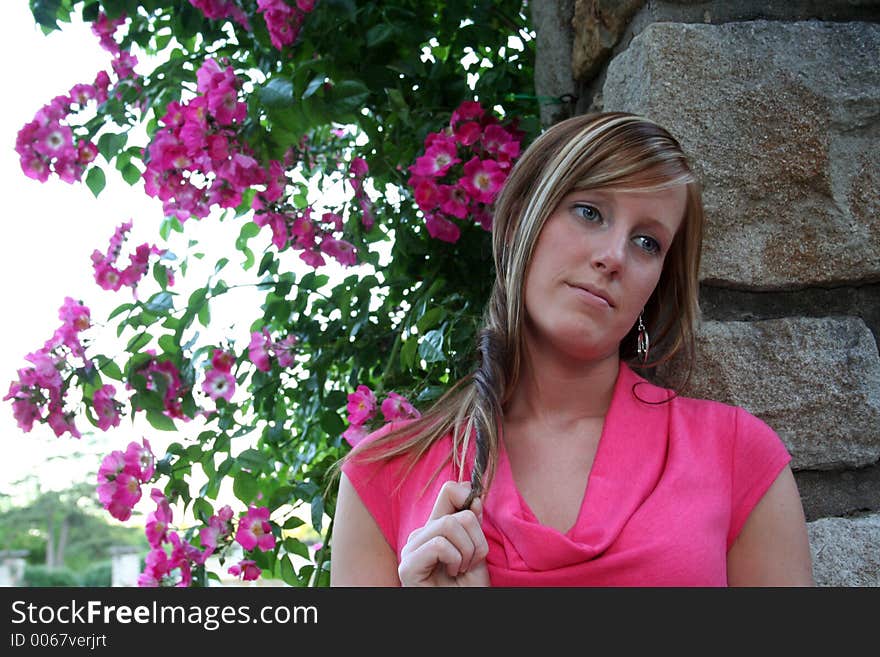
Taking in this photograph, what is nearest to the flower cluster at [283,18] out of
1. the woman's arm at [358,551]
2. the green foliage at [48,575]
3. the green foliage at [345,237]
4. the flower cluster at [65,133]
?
the green foliage at [345,237]

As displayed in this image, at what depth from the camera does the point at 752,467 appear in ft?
3.75

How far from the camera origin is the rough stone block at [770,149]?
1.22 meters

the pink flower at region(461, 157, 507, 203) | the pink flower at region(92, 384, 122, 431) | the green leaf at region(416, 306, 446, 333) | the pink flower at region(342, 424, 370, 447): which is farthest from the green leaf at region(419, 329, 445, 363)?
the pink flower at region(92, 384, 122, 431)

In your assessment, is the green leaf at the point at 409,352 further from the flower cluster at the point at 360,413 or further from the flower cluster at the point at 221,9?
the flower cluster at the point at 221,9

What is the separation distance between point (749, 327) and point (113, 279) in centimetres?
109

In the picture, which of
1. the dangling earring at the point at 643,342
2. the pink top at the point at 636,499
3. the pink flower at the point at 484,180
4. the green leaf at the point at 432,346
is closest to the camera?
the pink top at the point at 636,499

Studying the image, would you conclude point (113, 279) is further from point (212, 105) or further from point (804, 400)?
point (804, 400)

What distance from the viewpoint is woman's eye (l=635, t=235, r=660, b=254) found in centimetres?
117

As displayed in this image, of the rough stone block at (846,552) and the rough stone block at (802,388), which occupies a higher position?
the rough stone block at (802,388)

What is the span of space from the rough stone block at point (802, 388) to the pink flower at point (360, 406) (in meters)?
0.50

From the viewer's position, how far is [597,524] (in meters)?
1.08

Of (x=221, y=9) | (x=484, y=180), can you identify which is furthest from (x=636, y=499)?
(x=221, y=9)

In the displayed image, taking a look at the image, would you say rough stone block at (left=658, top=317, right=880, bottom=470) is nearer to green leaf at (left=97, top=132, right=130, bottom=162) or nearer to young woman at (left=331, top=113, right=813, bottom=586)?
young woman at (left=331, top=113, right=813, bottom=586)

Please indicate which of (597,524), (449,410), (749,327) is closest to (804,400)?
(749,327)
